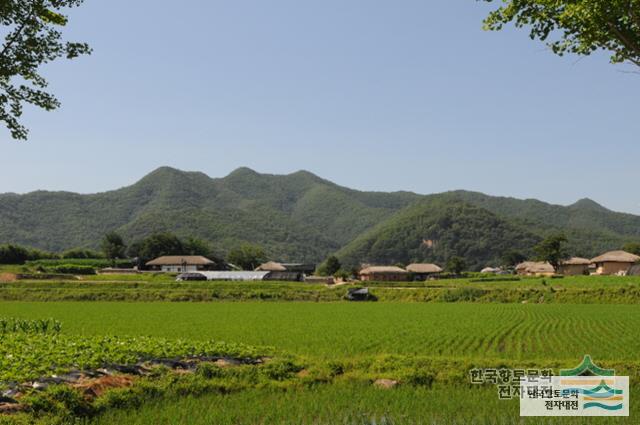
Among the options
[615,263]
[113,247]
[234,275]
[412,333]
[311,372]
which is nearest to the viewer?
[311,372]

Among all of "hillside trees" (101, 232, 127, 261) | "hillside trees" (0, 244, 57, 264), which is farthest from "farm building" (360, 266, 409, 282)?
"hillside trees" (0, 244, 57, 264)

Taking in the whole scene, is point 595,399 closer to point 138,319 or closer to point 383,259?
point 138,319

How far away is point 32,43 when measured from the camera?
17.5 m

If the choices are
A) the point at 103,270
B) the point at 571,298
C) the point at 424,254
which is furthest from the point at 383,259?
the point at 571,298

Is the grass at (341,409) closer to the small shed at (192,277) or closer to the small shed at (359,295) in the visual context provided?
the small shed at (359,295)

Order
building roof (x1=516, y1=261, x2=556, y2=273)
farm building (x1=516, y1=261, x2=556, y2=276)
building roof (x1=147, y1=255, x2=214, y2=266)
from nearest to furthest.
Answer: building roof (x1=147, y1=255, x2=214, y2=266) → farm building (x1=516, y1=261, x2=556, y2=276) → building roof (x1=516, y1=261, x2=556, y2=273)

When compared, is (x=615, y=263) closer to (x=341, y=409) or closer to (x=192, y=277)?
(x=192, y=277)

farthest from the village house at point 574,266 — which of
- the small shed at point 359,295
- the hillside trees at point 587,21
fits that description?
the hillside trees at point 587,21

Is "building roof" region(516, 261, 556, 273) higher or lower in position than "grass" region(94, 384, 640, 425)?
higher

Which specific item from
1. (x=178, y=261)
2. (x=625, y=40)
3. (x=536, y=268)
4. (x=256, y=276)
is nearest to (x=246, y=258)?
(x=178, y=261)

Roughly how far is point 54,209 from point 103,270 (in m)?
117

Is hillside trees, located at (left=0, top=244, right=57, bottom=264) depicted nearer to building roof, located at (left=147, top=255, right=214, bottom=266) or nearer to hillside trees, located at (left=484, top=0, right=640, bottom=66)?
building roof, located at (left=147, top=255, right=214, bottom=266)

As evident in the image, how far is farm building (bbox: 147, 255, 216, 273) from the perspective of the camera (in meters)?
116

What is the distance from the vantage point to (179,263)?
11625 cm
